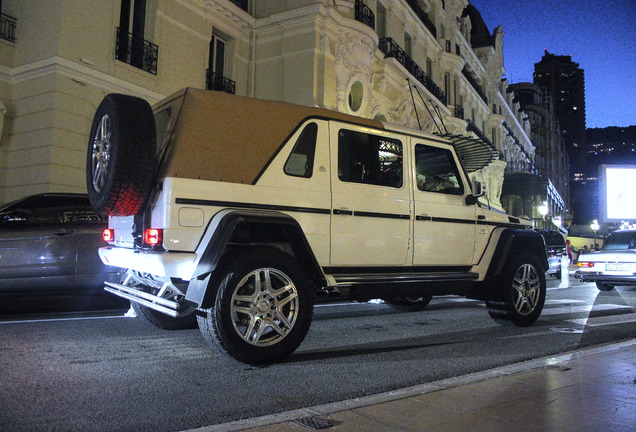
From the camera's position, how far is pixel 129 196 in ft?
12.9

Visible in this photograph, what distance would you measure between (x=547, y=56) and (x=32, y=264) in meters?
203

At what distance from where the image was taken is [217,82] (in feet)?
55.8

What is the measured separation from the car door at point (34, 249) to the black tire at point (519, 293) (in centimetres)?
548

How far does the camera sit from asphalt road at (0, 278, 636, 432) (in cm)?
302

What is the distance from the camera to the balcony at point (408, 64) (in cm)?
2220

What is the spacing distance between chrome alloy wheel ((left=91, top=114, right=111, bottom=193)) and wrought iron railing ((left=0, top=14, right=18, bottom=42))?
36.0 ft

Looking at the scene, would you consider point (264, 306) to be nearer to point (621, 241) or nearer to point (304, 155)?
point (304, 155)

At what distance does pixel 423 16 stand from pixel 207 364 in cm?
2781

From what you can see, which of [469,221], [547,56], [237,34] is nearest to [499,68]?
[237,34]

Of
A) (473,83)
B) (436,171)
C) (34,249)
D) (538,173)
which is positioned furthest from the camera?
(538,173)

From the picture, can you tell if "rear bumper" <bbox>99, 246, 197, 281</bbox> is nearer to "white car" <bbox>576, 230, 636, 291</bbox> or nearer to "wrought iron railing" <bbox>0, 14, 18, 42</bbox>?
"white car" <bbox>576, 230, 636, 291</bbox>

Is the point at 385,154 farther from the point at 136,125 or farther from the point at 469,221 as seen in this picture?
the point at 136,125

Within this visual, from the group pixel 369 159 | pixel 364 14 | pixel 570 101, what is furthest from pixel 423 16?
pixel 570 101

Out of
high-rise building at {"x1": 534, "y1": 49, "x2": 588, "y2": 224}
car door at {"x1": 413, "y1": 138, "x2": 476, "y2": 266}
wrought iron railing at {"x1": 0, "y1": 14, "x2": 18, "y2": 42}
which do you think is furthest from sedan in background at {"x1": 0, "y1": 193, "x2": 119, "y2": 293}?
high-rise building at {"x1": 534, "y1": 49, "x2": 588, "y2": 224}
